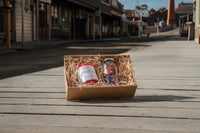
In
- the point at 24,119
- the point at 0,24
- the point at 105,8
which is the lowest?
the point at 24,119

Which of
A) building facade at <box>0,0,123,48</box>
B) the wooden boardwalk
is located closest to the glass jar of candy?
the wooden boardwalk

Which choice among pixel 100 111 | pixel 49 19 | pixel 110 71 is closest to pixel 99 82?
pixel 110 71

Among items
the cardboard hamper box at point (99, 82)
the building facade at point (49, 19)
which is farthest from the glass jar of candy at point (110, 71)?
the building facade at point (49, 19)

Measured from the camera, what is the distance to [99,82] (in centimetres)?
→ 329

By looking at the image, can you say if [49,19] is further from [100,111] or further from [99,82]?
[100,111]

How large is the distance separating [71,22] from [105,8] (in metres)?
11.9

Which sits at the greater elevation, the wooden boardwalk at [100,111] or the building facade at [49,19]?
the building facade at [49,19]

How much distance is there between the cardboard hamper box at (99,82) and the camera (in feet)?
10.4

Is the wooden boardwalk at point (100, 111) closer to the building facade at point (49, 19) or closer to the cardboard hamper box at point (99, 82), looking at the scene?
the cardboard hamper box at point (99, 82)

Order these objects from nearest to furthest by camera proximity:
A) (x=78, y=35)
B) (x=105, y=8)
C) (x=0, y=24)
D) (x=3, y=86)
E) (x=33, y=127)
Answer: (x=33, y=127) < (x=3, y=86) < (x=0, y=24) < (x=78, y=35) < (x=105, y=8)

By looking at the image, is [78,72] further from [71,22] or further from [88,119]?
[71,22]

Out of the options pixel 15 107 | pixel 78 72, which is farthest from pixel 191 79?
pixel 15 107

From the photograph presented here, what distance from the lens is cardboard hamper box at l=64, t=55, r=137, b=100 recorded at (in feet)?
10.4

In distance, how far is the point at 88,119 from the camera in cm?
Result: 248
